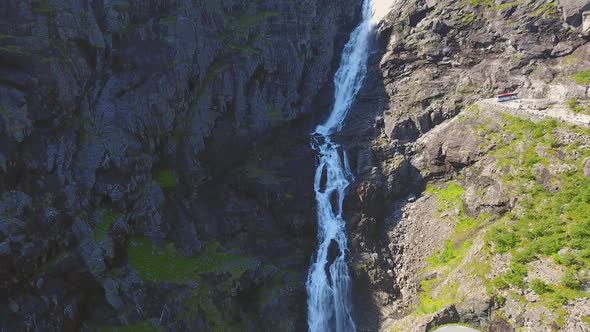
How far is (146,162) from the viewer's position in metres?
33.2

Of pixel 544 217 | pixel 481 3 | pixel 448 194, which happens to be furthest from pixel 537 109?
pixel 481 3

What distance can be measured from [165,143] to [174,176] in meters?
2.87

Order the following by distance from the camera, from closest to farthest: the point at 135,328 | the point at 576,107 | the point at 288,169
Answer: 1. the point at 135,328
2. the point at 576,107
3. the point at 288,169

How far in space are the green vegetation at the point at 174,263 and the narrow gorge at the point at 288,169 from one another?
0.17 metres

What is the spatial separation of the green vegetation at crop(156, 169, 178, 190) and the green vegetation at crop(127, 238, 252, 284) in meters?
5.07

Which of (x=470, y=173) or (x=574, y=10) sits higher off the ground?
(x=574, y=10)

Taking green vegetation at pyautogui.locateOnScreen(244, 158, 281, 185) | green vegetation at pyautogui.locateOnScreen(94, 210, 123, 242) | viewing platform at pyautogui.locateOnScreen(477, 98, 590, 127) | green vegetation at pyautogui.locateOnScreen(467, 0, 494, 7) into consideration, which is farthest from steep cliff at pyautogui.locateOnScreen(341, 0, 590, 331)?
green vegetation at pyautogui.locateOnScreen(94, 210, 123, 242)

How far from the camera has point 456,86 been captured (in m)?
43.6

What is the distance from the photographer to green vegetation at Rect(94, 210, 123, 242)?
28.5 m

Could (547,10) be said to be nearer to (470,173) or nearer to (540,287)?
(470,173)

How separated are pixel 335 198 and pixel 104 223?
1961 centimetres

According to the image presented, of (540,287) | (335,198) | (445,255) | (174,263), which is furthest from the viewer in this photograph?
(335,198)

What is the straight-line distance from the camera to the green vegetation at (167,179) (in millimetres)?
35219

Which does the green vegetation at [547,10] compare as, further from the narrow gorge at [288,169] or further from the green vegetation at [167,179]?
the green vegetation at [167,179]
